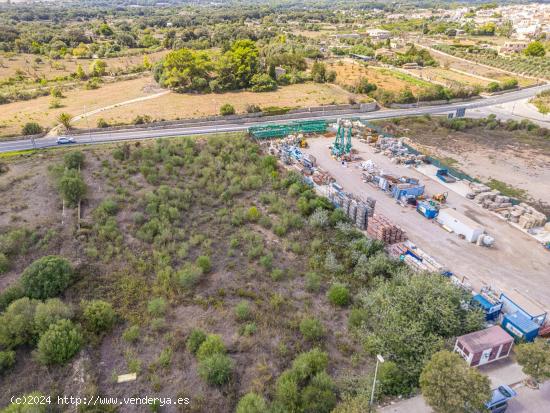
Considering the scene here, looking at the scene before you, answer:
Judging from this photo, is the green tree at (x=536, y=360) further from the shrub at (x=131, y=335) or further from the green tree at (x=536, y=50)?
the green tree at (x=536, y=50)

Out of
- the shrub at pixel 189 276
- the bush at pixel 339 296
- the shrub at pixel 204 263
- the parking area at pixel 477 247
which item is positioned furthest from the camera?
the parking area at pixel 477 247

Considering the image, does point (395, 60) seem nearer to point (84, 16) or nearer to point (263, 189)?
point (263, 189)

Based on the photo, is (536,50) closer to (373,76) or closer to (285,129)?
(373,76)

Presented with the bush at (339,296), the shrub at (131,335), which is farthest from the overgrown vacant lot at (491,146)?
the shrub at (131,335)

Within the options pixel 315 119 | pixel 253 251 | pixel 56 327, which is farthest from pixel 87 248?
pixel 315 119

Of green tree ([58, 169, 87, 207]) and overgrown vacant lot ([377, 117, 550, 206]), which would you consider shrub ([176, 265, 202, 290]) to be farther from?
overgrown vacant lot ([377, 117, 550, 206])

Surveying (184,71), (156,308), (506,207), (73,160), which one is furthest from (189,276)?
→ (184,71)
